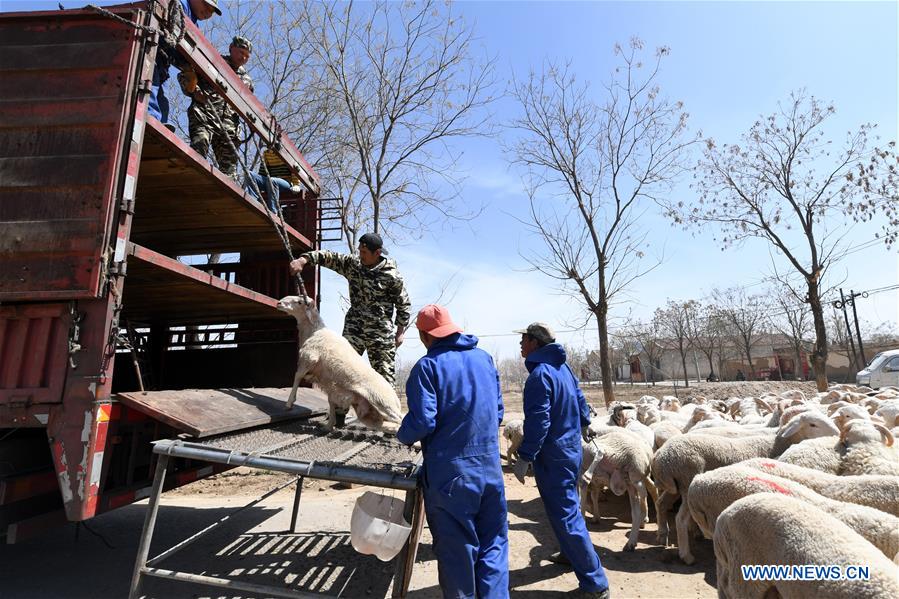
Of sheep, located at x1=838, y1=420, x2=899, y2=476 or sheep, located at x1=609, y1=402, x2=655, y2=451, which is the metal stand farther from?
sheep, located at x1=609, y1=402, x2=655, y2=451

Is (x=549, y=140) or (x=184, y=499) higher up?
(x=549, y=140)

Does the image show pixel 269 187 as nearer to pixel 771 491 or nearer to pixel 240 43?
pixel 240 43

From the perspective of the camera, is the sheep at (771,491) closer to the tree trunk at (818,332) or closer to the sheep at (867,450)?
the sheep at (867,450)

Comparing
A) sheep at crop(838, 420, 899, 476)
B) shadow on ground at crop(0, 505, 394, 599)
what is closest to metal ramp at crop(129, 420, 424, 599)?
shadow on ground at crop(0, 505, 394, 599)

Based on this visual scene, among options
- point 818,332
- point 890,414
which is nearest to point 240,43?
point 890,414

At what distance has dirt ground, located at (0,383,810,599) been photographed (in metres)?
4.05

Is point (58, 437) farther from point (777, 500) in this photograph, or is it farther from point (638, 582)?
point (638, 582)

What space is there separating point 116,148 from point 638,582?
5121 millimetres

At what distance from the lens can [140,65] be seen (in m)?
3.41

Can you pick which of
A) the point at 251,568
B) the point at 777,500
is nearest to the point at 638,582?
the point at 777,500

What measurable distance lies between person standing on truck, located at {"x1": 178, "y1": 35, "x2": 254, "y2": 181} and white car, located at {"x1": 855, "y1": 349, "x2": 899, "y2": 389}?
21982 mm

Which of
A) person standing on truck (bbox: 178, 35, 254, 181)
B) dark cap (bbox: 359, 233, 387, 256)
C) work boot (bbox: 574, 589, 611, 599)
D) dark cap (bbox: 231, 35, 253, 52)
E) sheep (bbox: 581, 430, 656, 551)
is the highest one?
dark cap (bbox: 231, 35, 253, 52)

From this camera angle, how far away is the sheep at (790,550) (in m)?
2.10

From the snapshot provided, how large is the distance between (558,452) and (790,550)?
176 centimetres
